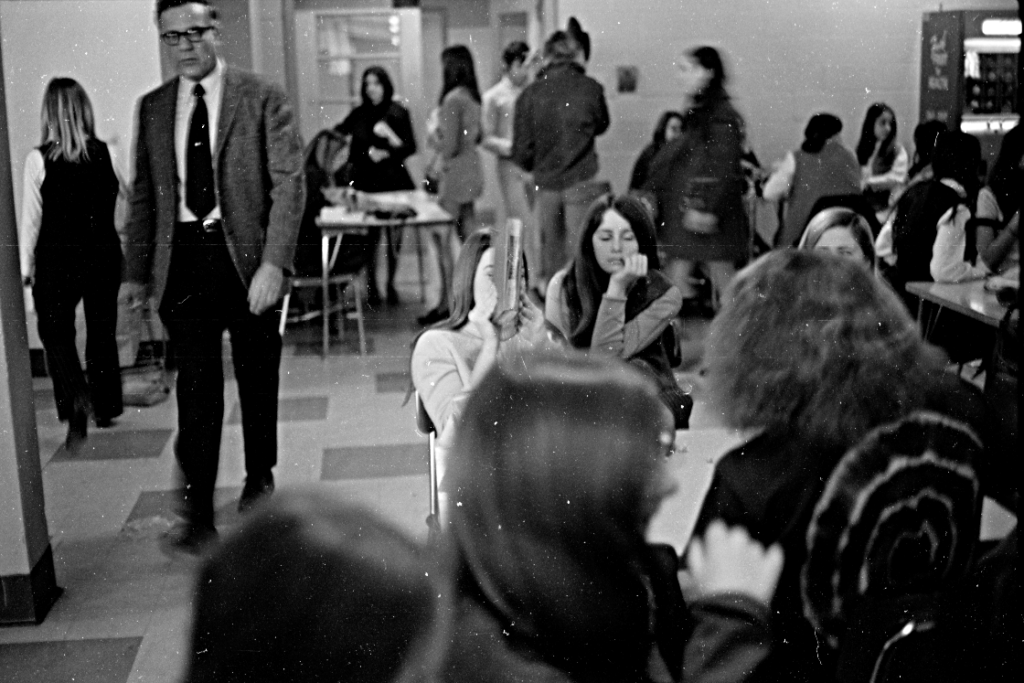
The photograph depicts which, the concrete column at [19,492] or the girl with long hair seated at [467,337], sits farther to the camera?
the concrete column at [19,492]

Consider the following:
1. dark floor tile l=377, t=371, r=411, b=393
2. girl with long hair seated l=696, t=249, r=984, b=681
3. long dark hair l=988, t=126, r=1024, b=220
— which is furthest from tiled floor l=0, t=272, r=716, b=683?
long dark hair l=988, t=126, r=1024, b=220

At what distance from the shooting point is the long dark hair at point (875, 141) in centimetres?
212

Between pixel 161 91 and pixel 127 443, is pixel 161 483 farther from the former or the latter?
pixel 161 91

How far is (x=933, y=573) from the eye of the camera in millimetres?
2221

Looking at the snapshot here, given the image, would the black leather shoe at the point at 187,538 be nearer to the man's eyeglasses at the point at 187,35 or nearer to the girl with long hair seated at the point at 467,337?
the girl with long hair seated at the point at 467,337

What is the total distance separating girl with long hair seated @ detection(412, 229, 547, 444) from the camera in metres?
2.13

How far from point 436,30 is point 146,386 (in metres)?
0.85

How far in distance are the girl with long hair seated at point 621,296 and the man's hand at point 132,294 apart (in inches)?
29.4

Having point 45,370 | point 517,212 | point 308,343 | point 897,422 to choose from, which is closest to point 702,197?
point 517,212

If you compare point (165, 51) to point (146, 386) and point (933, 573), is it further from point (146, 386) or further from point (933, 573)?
point (933, 573)

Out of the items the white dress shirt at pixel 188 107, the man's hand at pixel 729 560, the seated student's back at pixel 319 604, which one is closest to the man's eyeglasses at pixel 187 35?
the white dress shirt at pixel 188 107

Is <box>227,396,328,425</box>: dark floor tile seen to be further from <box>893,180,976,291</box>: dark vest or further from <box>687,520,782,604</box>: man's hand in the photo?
<box>893,180,976,291</box>: dark vest

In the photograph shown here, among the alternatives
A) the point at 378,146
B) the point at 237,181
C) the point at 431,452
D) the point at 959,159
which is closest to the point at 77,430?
the point at 237,181

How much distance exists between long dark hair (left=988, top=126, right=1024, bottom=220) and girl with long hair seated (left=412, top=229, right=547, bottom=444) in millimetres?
882
